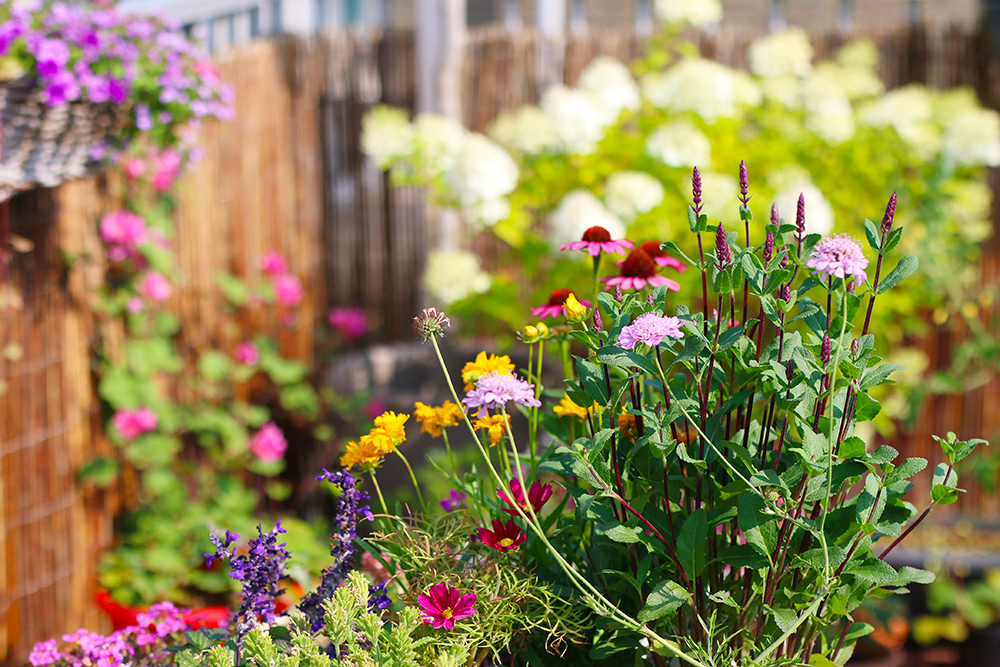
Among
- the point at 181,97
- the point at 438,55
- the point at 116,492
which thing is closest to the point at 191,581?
the point at 116,492

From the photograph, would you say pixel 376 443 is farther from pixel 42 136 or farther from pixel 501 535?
pixel 42 136

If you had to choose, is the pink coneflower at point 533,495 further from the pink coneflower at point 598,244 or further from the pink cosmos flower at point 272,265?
the pink cosmos flower at point 272,265

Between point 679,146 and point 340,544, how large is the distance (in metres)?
1.65

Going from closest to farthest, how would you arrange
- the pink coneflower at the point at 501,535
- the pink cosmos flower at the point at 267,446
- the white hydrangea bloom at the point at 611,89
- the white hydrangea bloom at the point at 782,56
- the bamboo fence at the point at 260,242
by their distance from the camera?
the pink coneflower at the point at 501,535 < the bamboo fence at the point at 260,242 < the white hydrangea bloom at the point at 611,89 < the white hydrangea bloom at the point at 782,56 < the pink cosmos flower at the point at 267,446

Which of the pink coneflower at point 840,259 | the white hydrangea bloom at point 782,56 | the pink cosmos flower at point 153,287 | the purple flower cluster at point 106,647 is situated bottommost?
the purple flower cluster at point 106,647

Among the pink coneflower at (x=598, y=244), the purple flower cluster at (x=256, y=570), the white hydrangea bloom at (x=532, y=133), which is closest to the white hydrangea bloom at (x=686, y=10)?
the white hydrangea bloom at (x=532, y=133)

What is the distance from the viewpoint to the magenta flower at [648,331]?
0.63m

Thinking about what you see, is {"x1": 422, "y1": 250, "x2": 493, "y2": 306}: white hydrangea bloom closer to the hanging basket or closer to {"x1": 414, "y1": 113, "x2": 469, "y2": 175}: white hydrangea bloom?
{"x1": 414, "y1": 113, "x2": 469, "y2": 175}: white hydrangea bloom

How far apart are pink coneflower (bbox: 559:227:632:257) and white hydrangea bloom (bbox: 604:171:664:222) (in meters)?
1.28

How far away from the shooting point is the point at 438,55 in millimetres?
3271

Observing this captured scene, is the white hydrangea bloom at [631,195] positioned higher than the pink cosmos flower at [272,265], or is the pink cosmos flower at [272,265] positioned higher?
the white hydrangea bloom at [631,195]

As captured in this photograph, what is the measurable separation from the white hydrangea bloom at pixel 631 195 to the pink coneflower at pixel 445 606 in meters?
1.52

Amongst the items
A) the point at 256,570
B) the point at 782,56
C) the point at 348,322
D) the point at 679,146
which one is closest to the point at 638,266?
the point at 256,570

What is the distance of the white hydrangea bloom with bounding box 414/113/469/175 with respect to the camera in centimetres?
232
